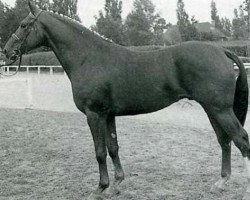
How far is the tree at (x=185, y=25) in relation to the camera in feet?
176

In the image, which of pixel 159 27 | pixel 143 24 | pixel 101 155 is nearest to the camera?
pixel 101 155

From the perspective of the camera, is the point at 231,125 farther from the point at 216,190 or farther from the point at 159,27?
the point at 159,27

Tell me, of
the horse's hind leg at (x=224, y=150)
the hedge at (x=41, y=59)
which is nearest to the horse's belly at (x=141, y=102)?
the horse's hind leg at (x=224, y=150)

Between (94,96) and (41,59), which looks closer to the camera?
(94,96)

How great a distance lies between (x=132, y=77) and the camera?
16.3ft

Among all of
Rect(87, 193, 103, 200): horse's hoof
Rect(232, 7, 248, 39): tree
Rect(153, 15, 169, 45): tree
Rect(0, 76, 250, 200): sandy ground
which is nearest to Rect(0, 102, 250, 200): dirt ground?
Rect(0, 76, 250, 200): sandy ground

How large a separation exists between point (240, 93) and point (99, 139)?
186cm

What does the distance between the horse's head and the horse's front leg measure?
1157 millimetres

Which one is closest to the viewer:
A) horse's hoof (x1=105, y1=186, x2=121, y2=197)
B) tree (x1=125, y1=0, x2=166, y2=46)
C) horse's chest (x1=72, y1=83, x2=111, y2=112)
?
horse's chest (x1=72, y1=83, x2=111, y2=112)

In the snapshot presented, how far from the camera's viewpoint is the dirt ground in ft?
17.4

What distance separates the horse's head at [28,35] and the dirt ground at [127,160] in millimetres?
1866

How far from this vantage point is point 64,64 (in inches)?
205

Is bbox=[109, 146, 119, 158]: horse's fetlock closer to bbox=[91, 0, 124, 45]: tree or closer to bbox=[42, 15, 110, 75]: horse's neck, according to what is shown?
bbox=[42, 15, 110, 75]: horse's neck

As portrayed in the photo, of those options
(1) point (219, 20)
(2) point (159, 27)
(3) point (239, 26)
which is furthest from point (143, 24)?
(1) point (219, 20)
